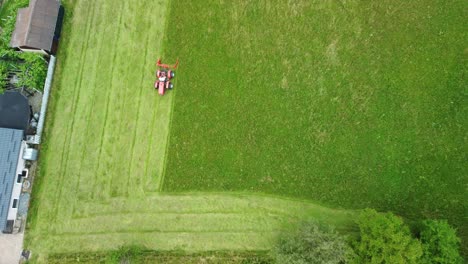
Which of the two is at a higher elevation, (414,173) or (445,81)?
(445,81)

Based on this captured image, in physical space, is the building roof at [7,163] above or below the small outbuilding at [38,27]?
below

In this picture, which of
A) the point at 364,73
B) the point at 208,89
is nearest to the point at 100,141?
the point at 208,89

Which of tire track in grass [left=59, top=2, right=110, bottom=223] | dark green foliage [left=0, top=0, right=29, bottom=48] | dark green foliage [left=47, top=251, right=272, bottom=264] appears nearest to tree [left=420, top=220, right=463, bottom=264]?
dark green foliage [left=47, top=251, right=272, bottom=264]

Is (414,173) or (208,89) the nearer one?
(414,173)

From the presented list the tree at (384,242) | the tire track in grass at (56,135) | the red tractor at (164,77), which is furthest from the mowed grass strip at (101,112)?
the tree at (384,242)

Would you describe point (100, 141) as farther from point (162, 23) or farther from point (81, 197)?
point (162, 23)

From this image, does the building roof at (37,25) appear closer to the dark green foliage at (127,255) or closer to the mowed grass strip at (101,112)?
the mowed grass strip at (101,112)

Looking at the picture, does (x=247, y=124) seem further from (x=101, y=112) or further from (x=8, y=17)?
(x=8, y=17)
